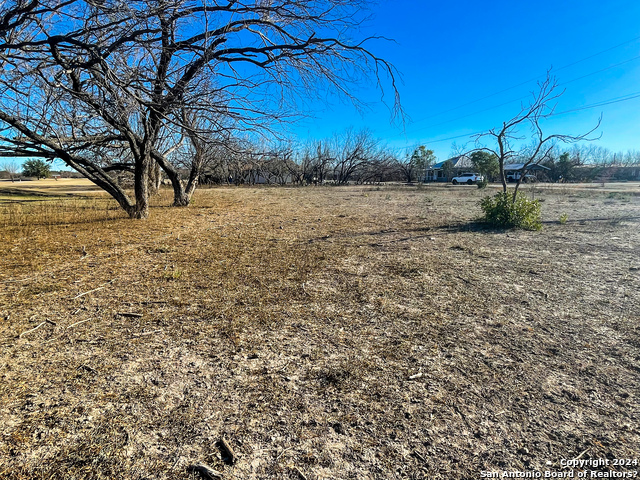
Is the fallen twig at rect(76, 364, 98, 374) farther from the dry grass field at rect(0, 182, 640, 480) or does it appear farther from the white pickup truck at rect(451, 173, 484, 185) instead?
the white pickup truck at rect(451, 173, 484, 185)

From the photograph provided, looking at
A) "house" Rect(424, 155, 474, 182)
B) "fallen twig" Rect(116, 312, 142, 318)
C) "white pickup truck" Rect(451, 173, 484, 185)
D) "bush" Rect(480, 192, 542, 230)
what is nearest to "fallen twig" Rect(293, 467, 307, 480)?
"fallen twig" Rect(116, 312, 142, 318)

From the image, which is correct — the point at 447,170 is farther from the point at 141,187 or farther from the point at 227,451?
the point at 227,451

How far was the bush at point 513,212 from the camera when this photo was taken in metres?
6.96

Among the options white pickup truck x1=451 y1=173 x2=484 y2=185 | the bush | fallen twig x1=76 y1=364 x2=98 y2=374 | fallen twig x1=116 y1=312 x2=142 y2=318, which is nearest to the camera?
fallen twig x1=76 y1=364 x2=98 y2=374

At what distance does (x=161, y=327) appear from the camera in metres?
2.59

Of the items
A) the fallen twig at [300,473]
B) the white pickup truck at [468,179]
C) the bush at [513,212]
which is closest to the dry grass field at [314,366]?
the fallen twig at [300,473]

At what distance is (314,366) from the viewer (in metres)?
2.11

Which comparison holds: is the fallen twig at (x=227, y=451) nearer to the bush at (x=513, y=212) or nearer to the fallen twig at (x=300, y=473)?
the fallen twig at (x=300, y=473)

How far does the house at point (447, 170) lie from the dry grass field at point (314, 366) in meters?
51.6

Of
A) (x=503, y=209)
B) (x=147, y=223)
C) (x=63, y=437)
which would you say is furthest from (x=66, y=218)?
(x=503, y=209)

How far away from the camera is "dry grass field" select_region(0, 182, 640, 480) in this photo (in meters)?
1.44

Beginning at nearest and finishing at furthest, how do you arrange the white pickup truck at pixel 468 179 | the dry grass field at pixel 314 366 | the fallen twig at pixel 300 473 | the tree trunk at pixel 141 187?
the fallen twig at pixel 300 473 < the dry grass field at pixel 314 366 < the tree trunk at pixel 141 187 < the white pickup truck at pixel 468 179

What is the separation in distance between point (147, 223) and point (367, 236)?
5254 millimetres

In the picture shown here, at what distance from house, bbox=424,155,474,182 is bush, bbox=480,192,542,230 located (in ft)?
153
